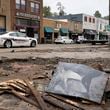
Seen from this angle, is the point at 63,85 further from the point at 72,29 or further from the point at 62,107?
the point at 72,29

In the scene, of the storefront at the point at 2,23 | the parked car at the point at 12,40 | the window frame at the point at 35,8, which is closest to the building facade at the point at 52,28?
the window frame at the point at 35,8

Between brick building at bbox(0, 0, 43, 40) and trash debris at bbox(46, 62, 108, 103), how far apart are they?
4103cm

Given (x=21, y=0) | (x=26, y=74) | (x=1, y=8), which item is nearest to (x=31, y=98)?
(x=26, y=74)

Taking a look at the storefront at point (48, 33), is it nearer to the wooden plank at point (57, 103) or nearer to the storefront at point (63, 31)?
the storefront at point (63, 31)

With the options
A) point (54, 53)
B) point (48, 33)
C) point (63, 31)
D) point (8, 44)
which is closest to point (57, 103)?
point (54, 53)

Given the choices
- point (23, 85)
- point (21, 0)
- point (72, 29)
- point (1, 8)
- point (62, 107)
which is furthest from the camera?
point (72, 29)

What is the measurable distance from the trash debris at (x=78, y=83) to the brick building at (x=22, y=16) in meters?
41.0

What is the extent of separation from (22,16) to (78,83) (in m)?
47.7

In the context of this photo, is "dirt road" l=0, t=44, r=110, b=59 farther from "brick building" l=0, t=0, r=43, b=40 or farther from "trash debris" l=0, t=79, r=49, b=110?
"brick building" l=0, t=0, r=43, b=40

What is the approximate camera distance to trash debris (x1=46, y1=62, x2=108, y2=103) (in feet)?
21.8

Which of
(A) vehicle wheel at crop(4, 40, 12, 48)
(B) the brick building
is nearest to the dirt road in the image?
(A) vehicle wheel at crop(4, 40, 12, 48)

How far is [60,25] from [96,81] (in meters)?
61.4

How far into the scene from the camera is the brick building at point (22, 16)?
4991cm

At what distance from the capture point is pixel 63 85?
6863 millimetres
